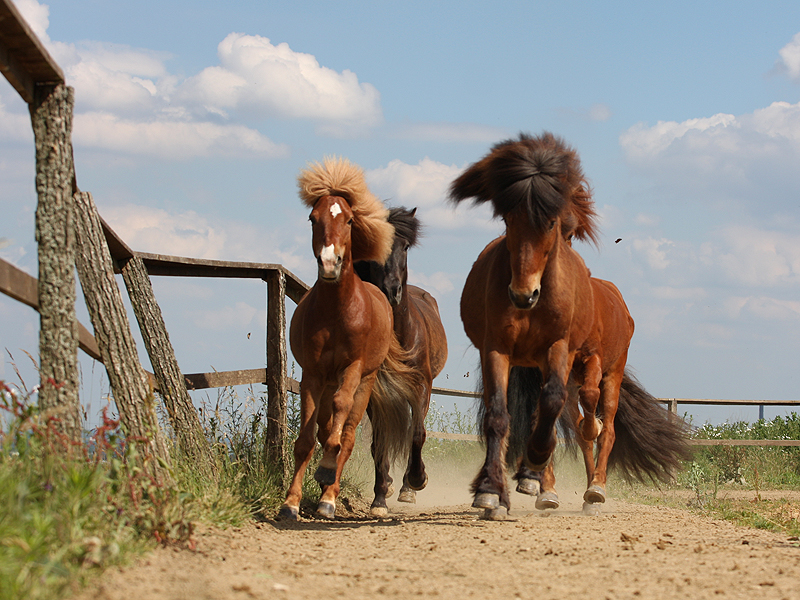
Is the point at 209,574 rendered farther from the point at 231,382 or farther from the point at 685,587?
the point at 231,382

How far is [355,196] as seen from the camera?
5691mm

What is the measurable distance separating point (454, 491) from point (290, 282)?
3.93 meters

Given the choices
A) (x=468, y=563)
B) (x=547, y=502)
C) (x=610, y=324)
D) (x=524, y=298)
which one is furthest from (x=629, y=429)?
(x=468, y=563)

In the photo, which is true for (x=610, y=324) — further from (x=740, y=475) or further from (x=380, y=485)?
(x=740, y=475)

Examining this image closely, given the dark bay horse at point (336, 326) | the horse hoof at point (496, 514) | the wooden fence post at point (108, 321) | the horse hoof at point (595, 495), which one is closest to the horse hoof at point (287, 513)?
Answer: the dark bay horse at point (336, 326)

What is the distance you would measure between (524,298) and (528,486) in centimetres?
211

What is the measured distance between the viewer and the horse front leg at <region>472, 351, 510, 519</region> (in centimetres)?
533

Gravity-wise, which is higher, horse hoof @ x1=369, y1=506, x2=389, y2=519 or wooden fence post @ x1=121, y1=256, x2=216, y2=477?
wooden fence post @ x1=121, y1=256, x2=216, y2=477

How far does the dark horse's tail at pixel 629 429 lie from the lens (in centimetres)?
697

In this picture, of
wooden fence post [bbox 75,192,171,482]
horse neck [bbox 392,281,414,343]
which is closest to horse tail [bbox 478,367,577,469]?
horse neck [bbox 392,281,414,343]

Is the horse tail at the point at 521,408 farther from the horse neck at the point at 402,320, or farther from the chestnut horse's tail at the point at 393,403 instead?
the horse neck at the point at 402,320

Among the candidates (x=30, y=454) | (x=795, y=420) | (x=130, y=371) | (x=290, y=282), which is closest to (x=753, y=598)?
(x=30, y=454)

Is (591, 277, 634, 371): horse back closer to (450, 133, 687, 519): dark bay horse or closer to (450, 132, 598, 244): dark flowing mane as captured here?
(450, 133, 687, 519): dark bay horse

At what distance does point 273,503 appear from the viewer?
548 centimetres
